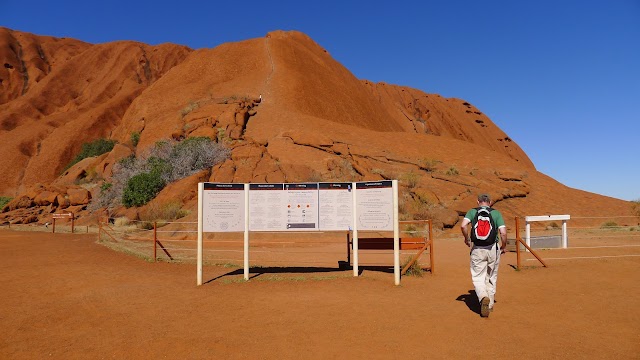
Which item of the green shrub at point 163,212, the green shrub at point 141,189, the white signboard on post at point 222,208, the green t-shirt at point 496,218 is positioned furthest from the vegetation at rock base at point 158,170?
the green t-shirt at point 496,218

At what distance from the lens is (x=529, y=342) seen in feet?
17.5

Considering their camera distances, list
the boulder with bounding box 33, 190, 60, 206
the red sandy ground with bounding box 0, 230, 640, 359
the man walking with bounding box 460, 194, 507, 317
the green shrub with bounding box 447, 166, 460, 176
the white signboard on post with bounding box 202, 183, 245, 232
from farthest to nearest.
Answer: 1. the boulder with bounding box 33, 190, 60, 206
2. the green shrub with bounding box 447, 166, 460, 176
3. the white signboard on post with bounding box 202, 183, 245, 232
4. the man walking with bounding box 460, 194, 507, 317
5. the red sandy ground with bounding box 0, 230, 640, 359

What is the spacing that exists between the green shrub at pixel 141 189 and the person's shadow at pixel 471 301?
75.5 ft

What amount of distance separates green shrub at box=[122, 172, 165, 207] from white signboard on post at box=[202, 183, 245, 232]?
61.1ft

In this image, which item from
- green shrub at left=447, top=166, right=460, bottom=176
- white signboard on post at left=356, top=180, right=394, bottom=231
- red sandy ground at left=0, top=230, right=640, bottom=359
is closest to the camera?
red sandy ground at left=0, top=230, right=640, bottom=359

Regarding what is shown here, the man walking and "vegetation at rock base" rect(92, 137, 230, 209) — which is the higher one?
"vegetation at rock base" rect(92, 137, 230, 209)

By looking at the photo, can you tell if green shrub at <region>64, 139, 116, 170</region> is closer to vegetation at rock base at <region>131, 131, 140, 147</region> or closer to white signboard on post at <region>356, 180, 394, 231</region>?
vegetation at rock base at <region>131, 131, 140, 147</region>

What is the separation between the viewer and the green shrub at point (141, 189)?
87.0 ft

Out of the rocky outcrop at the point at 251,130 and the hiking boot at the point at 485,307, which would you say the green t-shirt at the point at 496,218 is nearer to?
the hiking boot at the point at 485,307

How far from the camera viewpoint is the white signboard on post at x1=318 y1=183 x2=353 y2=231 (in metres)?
9.93

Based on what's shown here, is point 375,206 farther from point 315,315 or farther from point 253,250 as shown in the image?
point 253,250

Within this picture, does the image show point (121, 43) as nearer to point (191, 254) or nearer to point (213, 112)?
point (213, 112)

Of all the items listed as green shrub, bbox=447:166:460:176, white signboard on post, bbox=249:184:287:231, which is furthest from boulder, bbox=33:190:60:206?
green shrub, bbox=447:166:460:176

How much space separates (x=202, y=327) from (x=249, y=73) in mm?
44061
